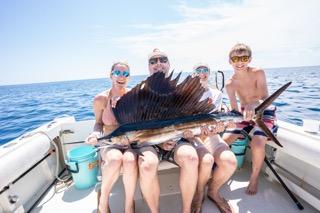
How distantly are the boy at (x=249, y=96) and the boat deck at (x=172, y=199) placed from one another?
0.13 metres

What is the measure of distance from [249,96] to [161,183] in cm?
133

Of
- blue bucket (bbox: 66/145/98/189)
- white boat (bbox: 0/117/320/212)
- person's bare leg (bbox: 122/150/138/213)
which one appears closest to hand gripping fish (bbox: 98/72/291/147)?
person's bare leg (bbox: 122/150/138/213)

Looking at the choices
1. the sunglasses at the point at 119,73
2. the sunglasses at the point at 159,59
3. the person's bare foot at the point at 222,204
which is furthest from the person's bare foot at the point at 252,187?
the sunglasses at the point at 119,73

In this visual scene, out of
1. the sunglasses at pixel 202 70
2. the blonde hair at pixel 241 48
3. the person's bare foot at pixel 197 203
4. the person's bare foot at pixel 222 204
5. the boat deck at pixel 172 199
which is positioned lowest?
the boat deck at pixel 172 199

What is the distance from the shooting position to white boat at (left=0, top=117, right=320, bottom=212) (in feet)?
5.89

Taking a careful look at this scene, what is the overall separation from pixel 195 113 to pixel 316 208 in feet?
3.95

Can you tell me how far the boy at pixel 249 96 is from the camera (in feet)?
6.76

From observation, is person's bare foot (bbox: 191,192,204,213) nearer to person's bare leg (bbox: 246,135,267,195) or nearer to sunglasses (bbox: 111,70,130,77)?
person's bare leg (bbox: 246,135,267,195)

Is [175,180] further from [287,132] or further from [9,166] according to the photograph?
[9,166]

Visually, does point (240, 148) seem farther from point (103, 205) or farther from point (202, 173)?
point (103, 205)

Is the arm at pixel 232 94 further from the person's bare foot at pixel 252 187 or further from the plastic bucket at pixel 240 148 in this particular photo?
the person's bare foot at pixel 252 187

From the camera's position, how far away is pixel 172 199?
1.98 metres

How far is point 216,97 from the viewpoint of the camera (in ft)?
7.16

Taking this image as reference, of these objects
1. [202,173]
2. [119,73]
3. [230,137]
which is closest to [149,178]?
[202,173]
